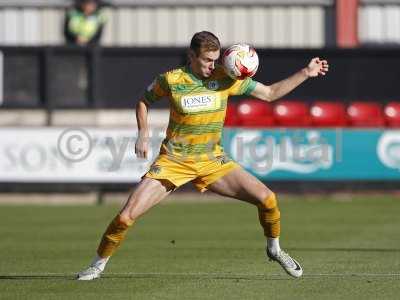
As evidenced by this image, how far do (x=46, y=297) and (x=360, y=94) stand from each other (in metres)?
14.7

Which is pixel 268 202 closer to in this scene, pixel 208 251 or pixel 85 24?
pixel 208 251

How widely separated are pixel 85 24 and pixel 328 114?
660 cm

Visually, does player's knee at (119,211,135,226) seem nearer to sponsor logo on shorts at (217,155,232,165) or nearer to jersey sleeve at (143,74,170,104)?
sponsor logo on shorts at (217,155,232,165)

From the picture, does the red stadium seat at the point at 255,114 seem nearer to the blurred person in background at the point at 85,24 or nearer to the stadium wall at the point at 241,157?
the stadium wall at the point at 241,157

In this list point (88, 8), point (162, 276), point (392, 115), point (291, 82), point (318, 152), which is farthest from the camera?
point (88, 8)

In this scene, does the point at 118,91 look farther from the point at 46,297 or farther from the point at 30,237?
the point at 46,297

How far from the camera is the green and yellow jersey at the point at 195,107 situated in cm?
1199

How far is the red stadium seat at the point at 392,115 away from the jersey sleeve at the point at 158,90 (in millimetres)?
12745

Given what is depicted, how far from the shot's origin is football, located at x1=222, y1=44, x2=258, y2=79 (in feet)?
38.7

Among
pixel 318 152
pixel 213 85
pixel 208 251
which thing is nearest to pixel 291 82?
pixel 213 85

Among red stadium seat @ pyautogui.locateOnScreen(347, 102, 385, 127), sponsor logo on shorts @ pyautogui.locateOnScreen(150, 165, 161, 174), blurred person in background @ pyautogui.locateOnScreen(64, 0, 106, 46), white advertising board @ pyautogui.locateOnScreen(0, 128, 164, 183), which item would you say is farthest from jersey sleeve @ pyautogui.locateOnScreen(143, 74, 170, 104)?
blurred person in background @ pyautogui.locateOnScreen(64, 0, 106, 46)

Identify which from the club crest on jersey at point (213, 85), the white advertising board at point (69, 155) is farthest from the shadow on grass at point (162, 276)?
the white advertising board at point (69, 155)

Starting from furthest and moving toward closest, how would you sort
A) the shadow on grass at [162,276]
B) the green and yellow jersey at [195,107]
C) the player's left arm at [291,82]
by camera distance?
the shadow on grass at [162,276], the green and yellow jersey at [195,107], the player's left arm at [291,82]

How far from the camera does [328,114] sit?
24531mm
